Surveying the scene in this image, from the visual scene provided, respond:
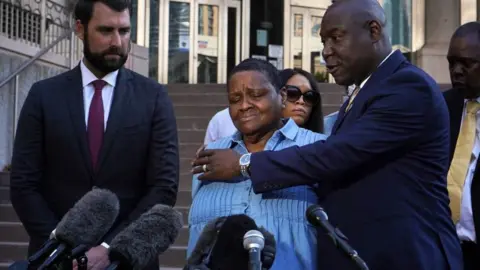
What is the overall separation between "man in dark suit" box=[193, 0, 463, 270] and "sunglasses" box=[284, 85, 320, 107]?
85.3 inches

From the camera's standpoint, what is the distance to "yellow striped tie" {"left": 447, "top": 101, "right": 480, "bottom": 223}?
3838mm

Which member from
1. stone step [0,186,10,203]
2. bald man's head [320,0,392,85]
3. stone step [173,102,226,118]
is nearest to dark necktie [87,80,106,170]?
bald man's head [320,0,392,85]

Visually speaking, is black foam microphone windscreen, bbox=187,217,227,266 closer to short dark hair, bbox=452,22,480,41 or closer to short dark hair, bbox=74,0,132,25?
short dark hair, bbox=74,0,132,25

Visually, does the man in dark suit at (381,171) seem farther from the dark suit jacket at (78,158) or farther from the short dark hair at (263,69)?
the dark suit jacket at (78,158)

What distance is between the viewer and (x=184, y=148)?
10414 mm

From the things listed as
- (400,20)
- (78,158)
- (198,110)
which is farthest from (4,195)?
(400,20)

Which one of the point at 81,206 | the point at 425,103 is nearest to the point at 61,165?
the point at 81,206

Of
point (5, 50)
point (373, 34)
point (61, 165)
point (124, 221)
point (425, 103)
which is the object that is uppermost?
point (5, 50)

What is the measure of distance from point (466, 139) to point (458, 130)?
0.07 m

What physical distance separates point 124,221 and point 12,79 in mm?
7620

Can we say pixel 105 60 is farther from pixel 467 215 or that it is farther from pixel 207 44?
pixel 207 44

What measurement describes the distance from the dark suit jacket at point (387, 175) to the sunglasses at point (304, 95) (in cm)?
222

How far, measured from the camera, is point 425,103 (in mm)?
2742

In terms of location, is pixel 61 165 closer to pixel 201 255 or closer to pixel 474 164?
pixel 201 255
